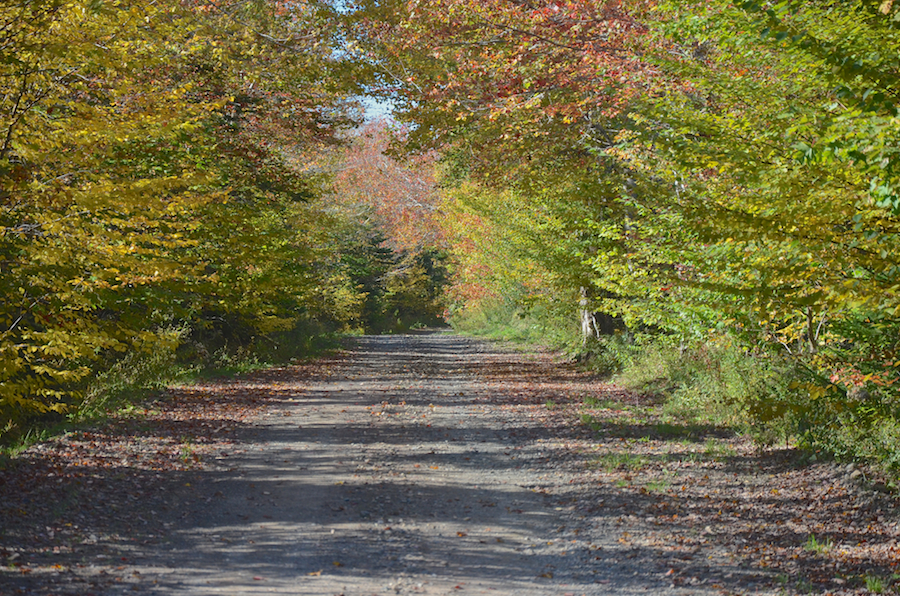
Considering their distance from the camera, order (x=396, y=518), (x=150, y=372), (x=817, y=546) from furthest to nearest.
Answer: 1. (x=150, y=372)
2. (x=396, y=518)
3. (x=817, y=546)

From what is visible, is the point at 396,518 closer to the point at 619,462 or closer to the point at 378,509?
the point at 378,509

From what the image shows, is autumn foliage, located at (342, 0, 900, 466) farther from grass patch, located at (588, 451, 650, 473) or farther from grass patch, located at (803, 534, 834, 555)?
grass patch, located at (588, 451, 650, 473)

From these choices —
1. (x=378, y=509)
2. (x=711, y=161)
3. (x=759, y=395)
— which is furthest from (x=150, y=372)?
(x=711, y=161)

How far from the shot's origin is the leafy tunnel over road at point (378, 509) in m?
5.62

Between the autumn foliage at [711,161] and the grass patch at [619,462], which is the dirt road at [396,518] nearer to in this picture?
the grass patch at [619,462]

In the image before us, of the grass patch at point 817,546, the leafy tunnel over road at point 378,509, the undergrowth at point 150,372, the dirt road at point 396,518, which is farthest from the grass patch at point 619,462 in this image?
the undergrowth at point 150,372

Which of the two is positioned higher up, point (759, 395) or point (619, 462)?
point (759, 395)

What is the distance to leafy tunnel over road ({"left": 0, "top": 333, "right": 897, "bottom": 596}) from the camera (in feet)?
18.4

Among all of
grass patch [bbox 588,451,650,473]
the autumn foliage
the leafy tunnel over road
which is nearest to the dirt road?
the leafy tunnel over road

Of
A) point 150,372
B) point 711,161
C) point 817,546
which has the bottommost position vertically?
point 817,546

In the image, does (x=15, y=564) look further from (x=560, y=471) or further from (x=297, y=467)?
(x=560, y=471)

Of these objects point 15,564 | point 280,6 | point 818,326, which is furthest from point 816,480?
point 280,6

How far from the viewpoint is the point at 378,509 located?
24.1ft

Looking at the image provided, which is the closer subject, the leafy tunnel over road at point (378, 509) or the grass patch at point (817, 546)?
the leafy tunnel over road at point (378, 509)
